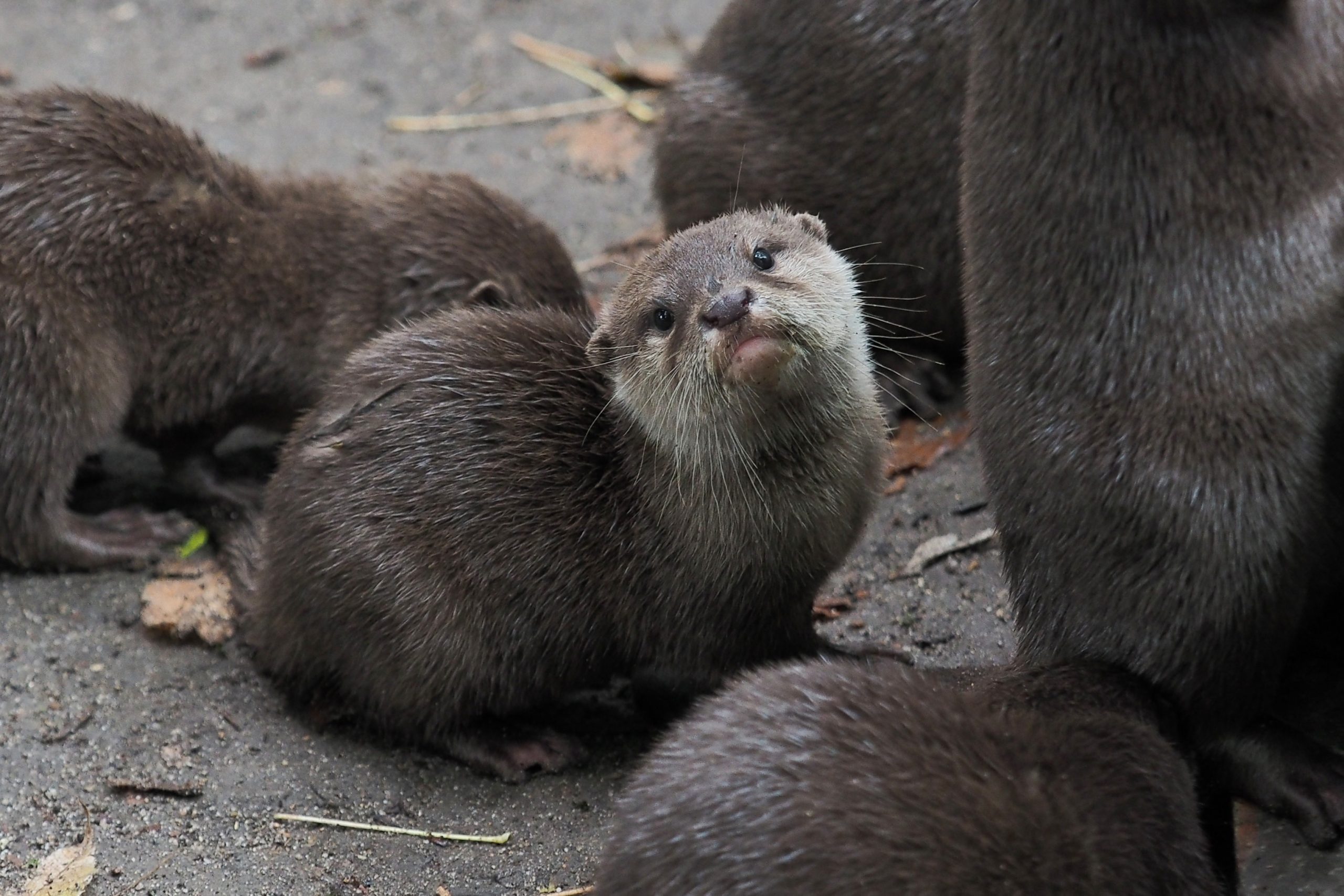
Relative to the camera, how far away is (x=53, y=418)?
14.5 feet

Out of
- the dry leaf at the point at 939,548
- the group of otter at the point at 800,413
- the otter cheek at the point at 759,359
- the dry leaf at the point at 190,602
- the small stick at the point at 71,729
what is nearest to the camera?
the group of otter at the point at 800,413

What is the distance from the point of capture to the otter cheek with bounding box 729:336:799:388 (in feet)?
11.0

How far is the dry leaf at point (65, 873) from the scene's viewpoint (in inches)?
133

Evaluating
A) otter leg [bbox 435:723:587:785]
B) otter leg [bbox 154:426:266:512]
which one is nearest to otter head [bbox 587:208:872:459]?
otter leg [bbox 435:723:587:785]

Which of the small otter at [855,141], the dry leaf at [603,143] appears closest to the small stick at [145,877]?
the small otter at [855,141]

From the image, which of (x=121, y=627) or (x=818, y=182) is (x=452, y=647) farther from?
(x=818, y=182)

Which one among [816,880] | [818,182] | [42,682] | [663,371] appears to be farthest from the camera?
[818,182]

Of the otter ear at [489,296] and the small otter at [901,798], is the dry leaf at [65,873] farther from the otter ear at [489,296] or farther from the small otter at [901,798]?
the otter ear at [489,296]

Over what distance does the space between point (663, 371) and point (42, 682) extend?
6.04ft

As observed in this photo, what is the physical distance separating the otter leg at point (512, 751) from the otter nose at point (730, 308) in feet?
3.85

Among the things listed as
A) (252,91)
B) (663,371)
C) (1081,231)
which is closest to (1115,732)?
(1081,231)

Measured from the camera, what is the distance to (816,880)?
2348 millimetres

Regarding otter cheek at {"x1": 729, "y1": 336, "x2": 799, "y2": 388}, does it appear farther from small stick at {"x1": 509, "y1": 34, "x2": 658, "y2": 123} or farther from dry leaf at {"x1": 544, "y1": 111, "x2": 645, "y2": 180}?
small stick at {"x1": 509, "y1": 34, "x2": 658, "y2": 123}

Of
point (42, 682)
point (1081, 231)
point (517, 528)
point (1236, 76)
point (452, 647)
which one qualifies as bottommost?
point (42, 682)
